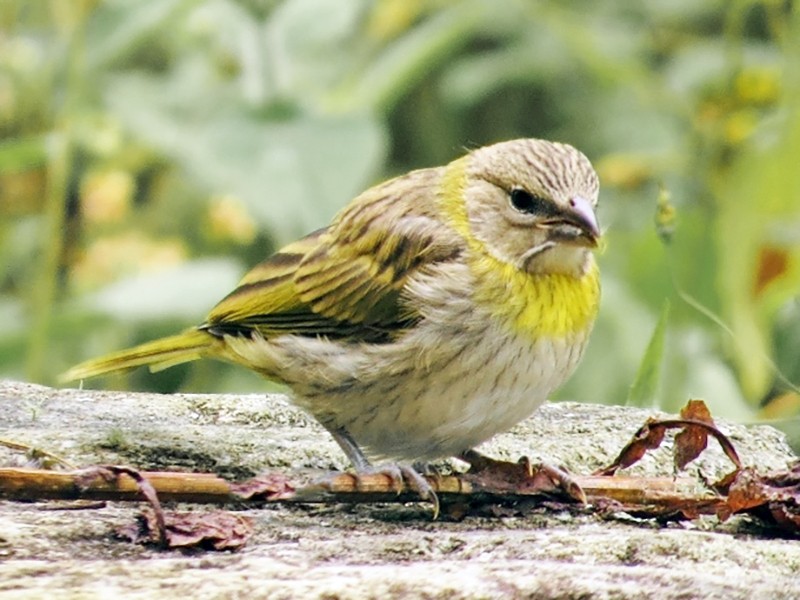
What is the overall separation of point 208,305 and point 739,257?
58.3 inches

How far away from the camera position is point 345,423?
3119 mm

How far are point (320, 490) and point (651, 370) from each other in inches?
42.1

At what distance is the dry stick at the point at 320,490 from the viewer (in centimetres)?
249

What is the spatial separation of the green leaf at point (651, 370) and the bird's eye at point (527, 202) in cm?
34

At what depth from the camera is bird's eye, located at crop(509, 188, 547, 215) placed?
3274mm

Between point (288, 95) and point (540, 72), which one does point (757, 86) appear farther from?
point (288, 95)

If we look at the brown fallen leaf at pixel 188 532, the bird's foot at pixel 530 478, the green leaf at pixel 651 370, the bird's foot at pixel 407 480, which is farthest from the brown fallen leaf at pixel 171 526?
the green leaf at pixel 651 370

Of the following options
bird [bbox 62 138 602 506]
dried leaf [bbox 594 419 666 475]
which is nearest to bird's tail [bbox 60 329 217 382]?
bird [bbox 62 138 602 506]

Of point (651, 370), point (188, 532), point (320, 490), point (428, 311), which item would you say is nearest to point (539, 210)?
point (428, 311)

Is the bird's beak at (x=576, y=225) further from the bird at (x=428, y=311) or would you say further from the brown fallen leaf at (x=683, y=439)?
the brown fallen leaf at (x=683, y=439)

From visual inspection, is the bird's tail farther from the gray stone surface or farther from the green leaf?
the green leaf

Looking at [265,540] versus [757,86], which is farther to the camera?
[757,86]

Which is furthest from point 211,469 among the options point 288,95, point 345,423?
point 288,95

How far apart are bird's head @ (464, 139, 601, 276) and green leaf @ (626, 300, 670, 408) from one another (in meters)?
0.23
